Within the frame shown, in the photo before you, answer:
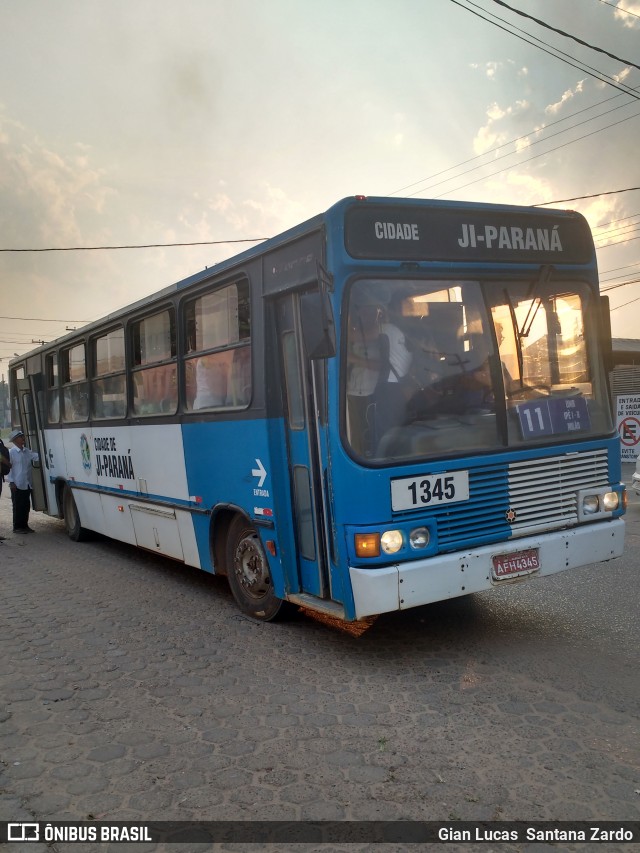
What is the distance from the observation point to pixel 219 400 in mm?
6723

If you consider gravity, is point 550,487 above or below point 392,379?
below

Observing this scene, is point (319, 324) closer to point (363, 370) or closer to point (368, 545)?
point (363, 370)

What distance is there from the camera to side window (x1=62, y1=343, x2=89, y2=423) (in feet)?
34.4

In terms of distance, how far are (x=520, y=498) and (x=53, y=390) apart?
A: 28.5ft

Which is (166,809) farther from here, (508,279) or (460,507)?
(508,279)

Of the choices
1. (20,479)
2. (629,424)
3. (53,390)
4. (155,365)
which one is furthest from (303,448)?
(629,424)

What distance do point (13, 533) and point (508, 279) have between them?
10.5 meters

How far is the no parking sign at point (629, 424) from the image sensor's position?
1636 centimetres

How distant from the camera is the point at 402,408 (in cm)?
514

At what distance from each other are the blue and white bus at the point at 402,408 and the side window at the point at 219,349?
1.0 inches

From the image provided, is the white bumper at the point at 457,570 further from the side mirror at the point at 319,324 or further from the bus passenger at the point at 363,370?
the side mirror at the point at 319,324

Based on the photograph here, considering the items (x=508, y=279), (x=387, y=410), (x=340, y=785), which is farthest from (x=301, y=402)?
(x=340, y=785)

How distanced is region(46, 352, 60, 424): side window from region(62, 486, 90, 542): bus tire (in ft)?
3.82

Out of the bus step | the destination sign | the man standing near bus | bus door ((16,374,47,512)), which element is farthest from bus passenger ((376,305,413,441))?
the man standing near bus
